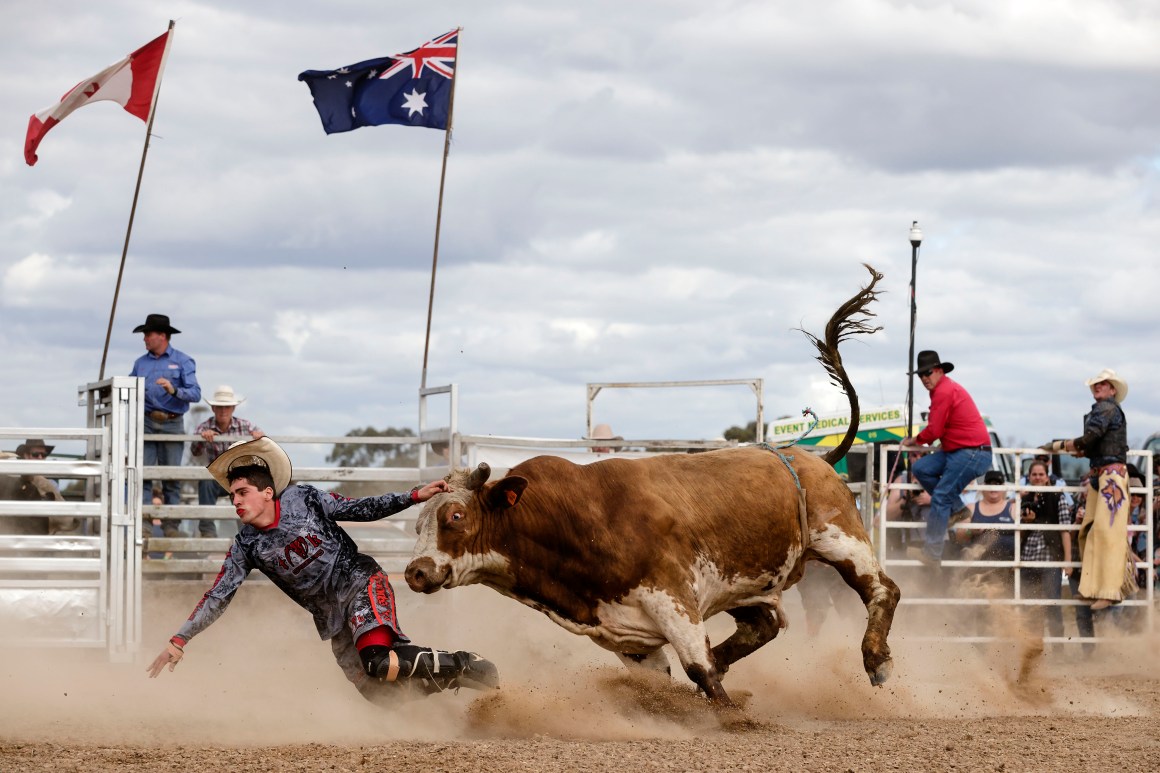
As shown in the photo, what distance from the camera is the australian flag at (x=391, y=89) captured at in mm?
12789

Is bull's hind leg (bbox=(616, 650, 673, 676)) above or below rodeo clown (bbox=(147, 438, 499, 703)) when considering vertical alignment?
below

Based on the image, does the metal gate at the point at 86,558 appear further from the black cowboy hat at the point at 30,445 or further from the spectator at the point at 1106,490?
the spectator at the point at 1106,490

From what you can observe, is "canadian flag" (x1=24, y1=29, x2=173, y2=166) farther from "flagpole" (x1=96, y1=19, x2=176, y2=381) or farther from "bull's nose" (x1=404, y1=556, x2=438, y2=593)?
"bull's nose" (x1=404, y1=556, x2=438, y2=593)

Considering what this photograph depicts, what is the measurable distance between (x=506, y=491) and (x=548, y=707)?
1.03 metres

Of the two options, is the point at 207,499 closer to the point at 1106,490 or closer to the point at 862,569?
the point at 862,569

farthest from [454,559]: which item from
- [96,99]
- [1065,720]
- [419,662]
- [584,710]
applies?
[96,99]

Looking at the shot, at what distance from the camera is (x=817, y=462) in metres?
7.55

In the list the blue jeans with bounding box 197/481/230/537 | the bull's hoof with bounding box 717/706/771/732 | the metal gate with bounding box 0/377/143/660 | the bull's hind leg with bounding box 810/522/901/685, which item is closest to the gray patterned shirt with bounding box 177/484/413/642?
the bull's hoof with bounding box 717/706/771/732

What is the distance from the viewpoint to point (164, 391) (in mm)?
10375

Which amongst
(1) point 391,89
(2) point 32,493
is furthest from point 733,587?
(1) point 391,89

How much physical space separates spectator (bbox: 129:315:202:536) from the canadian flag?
2.90 metres

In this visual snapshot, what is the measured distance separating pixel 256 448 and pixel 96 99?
290 inches

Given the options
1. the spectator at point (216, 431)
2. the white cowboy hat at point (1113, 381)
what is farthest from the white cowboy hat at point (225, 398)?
the white cowboy hat at point (1113, 381)

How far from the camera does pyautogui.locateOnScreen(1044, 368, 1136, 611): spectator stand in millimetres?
10198
